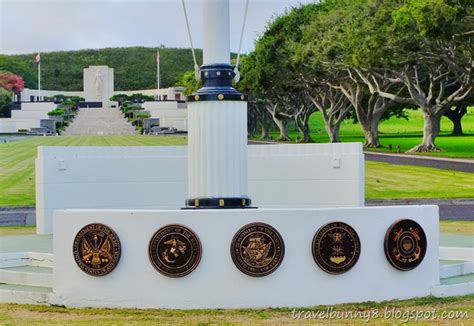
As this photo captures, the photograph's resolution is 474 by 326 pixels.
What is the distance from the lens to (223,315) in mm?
9289

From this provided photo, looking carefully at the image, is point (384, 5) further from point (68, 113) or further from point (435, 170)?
point (68, 113)

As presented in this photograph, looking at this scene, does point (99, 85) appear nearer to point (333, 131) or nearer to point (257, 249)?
point (333, 131)

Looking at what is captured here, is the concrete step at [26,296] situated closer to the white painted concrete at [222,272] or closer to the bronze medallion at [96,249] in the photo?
the white painted concrete at [222,272]

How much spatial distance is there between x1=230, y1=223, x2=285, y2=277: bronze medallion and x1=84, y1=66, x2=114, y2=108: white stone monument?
119 metres

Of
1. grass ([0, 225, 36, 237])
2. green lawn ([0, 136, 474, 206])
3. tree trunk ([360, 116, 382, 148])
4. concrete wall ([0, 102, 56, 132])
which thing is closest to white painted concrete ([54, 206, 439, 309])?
grass ([0, 225, 36, 237])

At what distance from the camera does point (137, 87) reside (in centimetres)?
15875

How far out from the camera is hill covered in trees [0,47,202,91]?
155 metres

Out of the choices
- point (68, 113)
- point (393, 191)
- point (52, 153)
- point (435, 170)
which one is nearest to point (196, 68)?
point (52, 153)

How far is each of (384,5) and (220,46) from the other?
3514cm

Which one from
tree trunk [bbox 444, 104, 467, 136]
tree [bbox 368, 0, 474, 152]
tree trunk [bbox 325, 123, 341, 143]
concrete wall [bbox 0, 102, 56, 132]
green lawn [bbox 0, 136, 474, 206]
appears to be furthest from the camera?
concrete wall [bbox 0, 102, 56, 132]

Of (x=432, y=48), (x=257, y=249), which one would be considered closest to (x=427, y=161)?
(x=432, y=48)

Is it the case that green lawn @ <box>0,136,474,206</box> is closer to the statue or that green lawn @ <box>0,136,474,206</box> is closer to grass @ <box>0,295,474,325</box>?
grass @ <box>0,295,474,325</box>

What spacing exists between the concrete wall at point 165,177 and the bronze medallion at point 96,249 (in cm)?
667

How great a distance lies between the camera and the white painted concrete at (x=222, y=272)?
972cm
